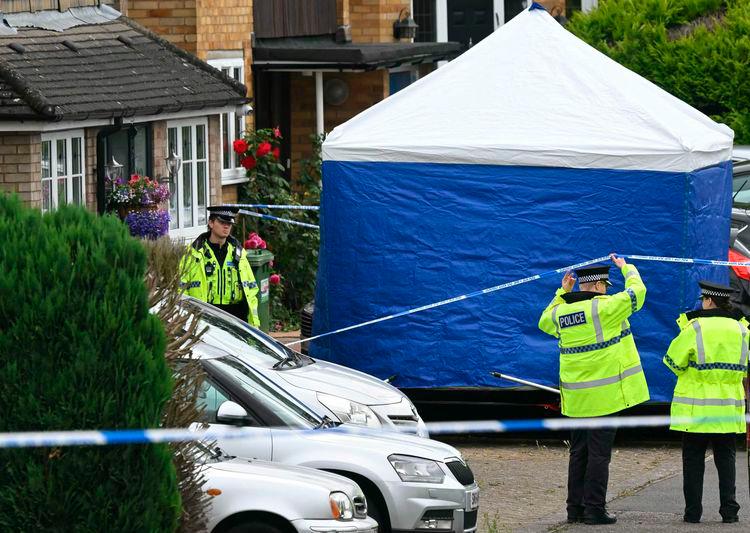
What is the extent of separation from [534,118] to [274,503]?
6333mm

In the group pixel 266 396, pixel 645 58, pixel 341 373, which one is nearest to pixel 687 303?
pixel 341 373

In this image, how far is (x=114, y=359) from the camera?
21.0ft

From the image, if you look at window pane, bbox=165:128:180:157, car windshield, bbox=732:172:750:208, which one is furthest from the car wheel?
window pane, bbox=165:128:180:157

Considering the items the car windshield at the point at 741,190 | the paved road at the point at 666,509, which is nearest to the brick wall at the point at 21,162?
the paved road at the point at 666,509

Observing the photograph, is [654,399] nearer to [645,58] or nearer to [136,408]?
[136,408]

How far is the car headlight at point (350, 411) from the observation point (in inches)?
410

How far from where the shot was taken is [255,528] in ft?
25.4

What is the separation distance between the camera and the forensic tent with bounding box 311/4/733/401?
507 inches

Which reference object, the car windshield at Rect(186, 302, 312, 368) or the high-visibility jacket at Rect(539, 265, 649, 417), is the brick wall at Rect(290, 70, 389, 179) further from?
the high-visibility jacket at Rect(539, 265, 649, 417)

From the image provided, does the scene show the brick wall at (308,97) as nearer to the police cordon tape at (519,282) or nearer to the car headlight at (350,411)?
the police cordon tape at (519,282)

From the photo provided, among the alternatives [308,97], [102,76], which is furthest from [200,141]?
[308,97]

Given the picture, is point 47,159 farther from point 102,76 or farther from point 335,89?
point 335,89

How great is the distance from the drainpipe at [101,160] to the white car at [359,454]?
7.60m

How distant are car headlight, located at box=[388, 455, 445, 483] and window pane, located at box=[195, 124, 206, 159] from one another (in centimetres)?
1050
